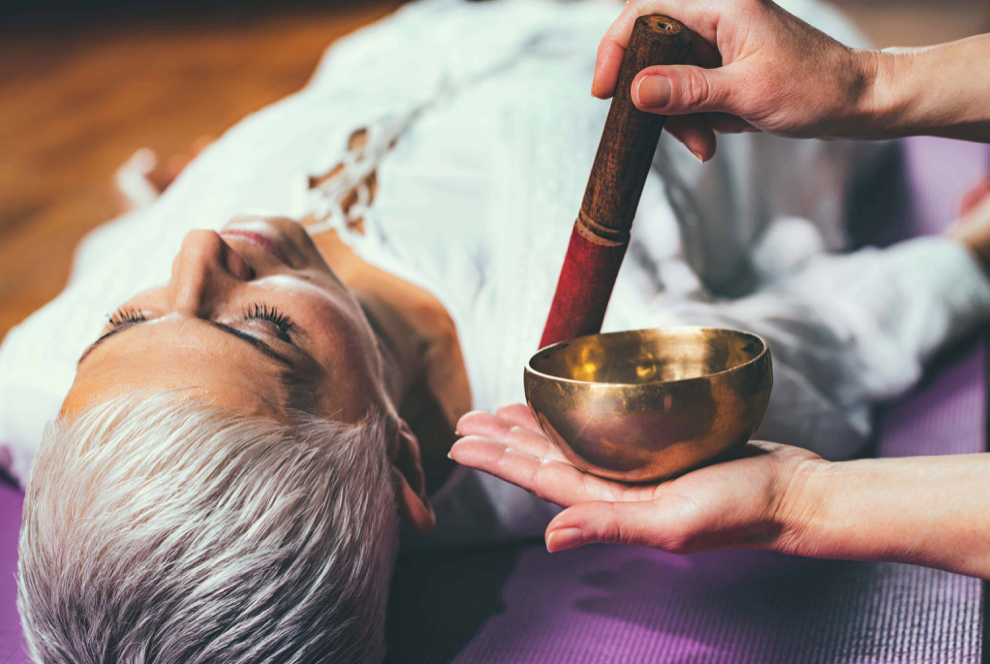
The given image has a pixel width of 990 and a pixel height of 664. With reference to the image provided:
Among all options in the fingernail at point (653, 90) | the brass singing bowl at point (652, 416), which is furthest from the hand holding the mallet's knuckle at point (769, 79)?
the brass singing bowl at point (652, 416)

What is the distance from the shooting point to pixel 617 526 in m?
0.59

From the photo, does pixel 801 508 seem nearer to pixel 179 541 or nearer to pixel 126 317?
pixel 179 541

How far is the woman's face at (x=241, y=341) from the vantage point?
66 cm

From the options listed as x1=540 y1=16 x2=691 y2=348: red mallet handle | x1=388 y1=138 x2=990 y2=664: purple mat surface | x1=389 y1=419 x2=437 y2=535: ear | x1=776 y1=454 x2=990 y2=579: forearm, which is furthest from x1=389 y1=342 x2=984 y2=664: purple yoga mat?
x1=540 y1=16 x2=691 y2=348: red mallet handle

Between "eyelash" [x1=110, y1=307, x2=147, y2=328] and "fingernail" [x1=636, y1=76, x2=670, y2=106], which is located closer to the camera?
"fingernail" [x1=636, y1=76, x2=670, y2=106]

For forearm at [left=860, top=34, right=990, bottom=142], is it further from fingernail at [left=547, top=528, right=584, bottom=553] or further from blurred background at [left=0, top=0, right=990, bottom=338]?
blurred background at [left=0, top=0, right=990, bottom=338]

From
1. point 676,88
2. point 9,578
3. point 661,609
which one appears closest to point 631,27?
point 676,88

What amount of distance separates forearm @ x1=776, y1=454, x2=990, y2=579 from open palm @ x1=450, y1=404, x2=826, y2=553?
0.01 metres

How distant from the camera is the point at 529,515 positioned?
3.15ft

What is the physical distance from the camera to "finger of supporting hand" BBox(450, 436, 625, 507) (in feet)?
2.15

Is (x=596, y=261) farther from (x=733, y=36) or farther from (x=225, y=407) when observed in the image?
(x=225, y=407)

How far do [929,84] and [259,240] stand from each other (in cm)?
68

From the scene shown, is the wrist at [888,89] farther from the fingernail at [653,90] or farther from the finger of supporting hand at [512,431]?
the finger of supporting hand at [512,431]

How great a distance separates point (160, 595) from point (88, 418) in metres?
0.16
